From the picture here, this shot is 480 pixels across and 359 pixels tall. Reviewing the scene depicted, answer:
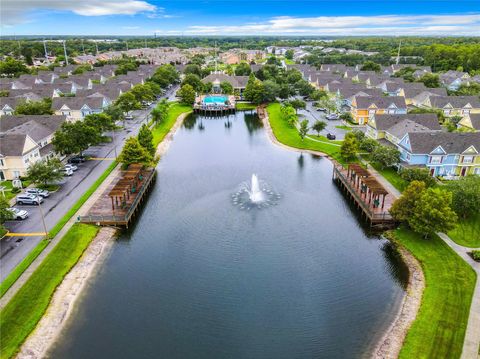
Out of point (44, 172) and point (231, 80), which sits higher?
point (231, 80)

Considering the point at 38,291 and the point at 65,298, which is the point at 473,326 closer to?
the point at 65,298

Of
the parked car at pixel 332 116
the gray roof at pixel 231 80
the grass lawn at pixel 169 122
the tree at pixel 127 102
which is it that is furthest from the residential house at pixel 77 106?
the gray roof at pixel 231 80

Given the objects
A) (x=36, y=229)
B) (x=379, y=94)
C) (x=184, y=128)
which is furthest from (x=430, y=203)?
(x=379, y=94)

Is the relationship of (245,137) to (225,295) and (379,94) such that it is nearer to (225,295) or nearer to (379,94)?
(379,94)

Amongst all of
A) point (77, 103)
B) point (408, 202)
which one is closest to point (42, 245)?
point (408, 202)

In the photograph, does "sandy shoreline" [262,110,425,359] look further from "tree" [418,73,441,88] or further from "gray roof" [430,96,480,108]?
"tree" [418,73,441,88]

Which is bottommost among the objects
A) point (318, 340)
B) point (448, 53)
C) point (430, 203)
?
point (318, 340)

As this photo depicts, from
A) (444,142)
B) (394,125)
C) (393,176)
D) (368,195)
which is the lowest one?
(368,195)

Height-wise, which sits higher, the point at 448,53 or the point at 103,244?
the point at 448,53
